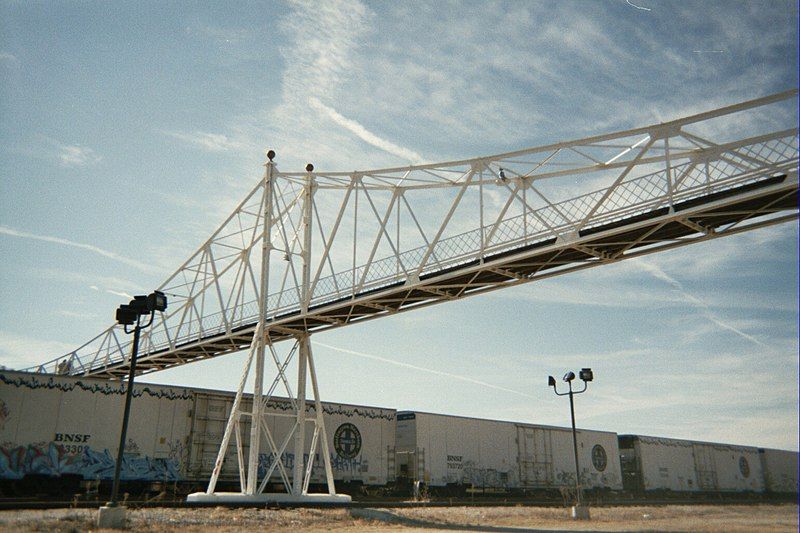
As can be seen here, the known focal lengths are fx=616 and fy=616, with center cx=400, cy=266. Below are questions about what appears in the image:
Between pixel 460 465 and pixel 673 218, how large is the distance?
71.9 feet

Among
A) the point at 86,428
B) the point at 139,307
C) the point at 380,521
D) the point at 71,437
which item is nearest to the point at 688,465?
the point at 380,521

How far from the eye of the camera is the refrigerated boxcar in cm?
2331

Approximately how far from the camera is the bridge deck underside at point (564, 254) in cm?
1805

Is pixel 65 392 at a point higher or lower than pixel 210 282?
lower

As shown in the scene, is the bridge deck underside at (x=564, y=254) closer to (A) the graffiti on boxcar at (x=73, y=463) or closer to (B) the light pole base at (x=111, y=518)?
(A) the graffiti on boxcar at (x=73, y=463)

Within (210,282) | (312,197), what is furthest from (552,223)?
(210,282)

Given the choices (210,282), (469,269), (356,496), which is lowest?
(356,496)

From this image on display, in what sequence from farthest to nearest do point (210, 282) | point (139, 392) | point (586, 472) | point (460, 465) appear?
point (586, 472), point (210, 282), point (460, 465), point (139, 392)

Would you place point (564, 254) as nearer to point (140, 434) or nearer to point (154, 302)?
point (154, 302)

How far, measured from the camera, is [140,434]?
2619 cm

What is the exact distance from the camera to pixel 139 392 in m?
26.7

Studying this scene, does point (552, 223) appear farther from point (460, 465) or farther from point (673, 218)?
point (460, 465)

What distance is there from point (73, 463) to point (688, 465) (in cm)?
4532

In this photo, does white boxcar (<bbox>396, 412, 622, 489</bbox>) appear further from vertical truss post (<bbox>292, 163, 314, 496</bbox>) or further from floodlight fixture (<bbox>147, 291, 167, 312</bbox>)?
floodlight fixture (<bbox>147, 291, 167, 312</bbox>)
